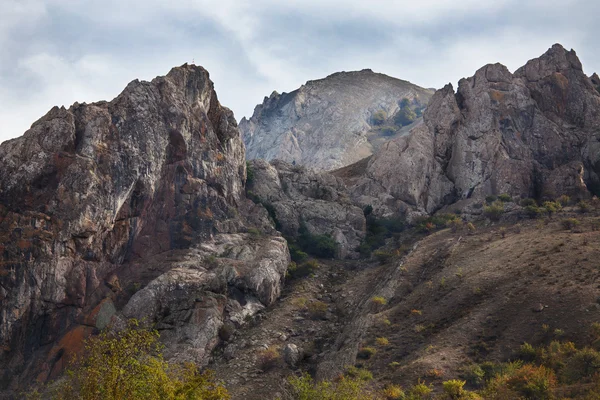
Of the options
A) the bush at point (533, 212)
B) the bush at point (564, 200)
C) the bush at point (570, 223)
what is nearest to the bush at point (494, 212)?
the bush at point (533, 212)

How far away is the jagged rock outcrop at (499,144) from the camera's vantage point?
7206 cm

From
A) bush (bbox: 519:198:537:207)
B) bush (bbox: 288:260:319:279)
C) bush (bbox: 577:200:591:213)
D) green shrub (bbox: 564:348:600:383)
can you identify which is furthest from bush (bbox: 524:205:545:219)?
green shrub (bbox: 564:348:600:383)

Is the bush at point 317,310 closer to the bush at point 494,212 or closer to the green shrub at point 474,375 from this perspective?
the green shrub at point 474,375

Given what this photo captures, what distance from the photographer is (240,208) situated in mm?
65625

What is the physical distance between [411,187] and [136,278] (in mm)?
45925

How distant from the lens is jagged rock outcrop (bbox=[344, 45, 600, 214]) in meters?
72.1

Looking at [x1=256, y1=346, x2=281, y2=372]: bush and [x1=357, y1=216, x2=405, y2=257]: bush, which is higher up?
[x1=357, y1=216, x2=405, y2=257]: bush

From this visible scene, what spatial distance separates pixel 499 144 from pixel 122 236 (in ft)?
190

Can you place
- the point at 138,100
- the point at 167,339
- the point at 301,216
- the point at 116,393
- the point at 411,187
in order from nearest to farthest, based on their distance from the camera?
the point at 116,393, the point at 167,339, the point at 138,100, the point at 301,216, the point at 411,187

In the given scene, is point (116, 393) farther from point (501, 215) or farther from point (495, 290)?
point (501, 215)

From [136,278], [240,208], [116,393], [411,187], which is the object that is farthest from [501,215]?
[116,393]

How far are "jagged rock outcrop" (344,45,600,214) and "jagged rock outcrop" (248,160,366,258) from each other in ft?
19.8

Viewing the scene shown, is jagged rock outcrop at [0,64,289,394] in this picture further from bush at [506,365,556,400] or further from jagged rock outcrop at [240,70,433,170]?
jagged rock outcrop at [240,70,433,170]

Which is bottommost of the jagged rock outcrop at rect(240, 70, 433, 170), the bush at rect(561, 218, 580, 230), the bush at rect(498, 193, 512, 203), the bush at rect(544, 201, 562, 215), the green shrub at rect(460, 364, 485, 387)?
the green shrub at rect(460, 364, 485, 387)
